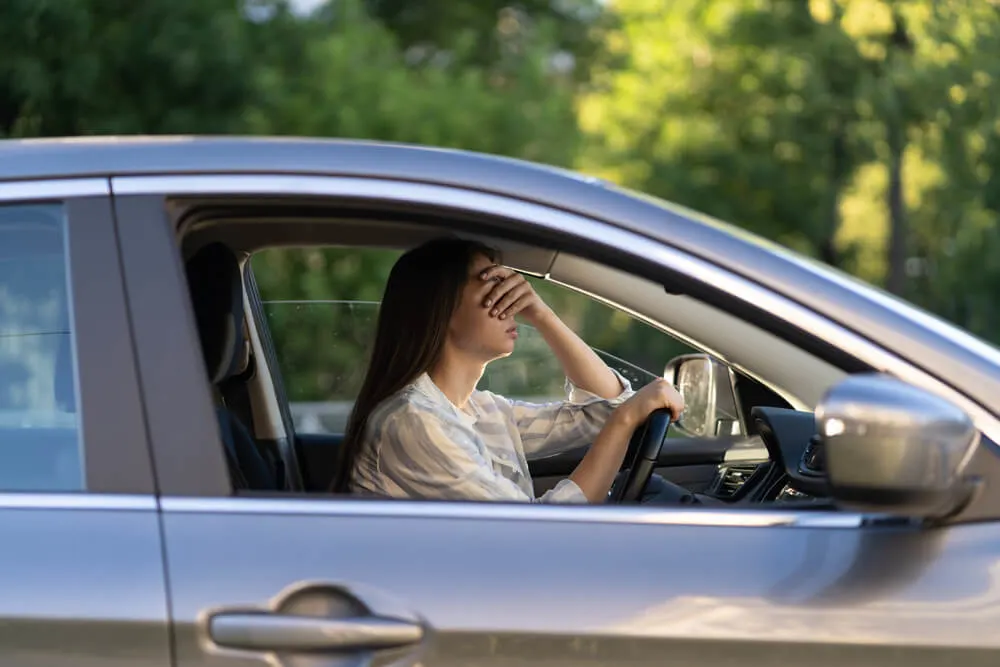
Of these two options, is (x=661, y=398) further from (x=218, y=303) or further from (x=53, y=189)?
(x=53, y=189)

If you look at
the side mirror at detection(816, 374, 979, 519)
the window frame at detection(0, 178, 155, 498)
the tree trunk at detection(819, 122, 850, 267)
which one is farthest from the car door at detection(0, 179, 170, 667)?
the tree trunk at detection(819, 122, 850, 267)

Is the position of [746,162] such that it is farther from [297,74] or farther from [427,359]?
[427,359]

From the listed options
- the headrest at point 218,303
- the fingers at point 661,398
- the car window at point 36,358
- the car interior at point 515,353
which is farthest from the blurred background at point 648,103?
the car window at point 36,358

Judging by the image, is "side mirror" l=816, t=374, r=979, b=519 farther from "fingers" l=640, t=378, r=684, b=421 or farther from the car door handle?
"fingers" l=640, t=378, r=684, b=421

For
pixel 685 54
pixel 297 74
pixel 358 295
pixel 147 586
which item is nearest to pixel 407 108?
pixel 297 74

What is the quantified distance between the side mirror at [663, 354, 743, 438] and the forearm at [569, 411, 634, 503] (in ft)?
1.74

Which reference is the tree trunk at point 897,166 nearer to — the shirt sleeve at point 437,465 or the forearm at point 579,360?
the forearm at point 579,360

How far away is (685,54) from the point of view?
66.8ft

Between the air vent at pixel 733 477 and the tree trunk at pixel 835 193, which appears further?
the tree trunk at pixel 835 193

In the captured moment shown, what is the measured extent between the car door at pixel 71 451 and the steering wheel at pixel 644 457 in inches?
50.5

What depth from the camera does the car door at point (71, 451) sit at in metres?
1.85

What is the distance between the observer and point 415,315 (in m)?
2.97

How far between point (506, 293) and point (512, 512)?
1.11 m

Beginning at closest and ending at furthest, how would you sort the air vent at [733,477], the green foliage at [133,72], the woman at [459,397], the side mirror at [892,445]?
the side mirror at [892,445]
the woman at [459,397]
the air vent at [733,477]
the green foliage at [133,72]
